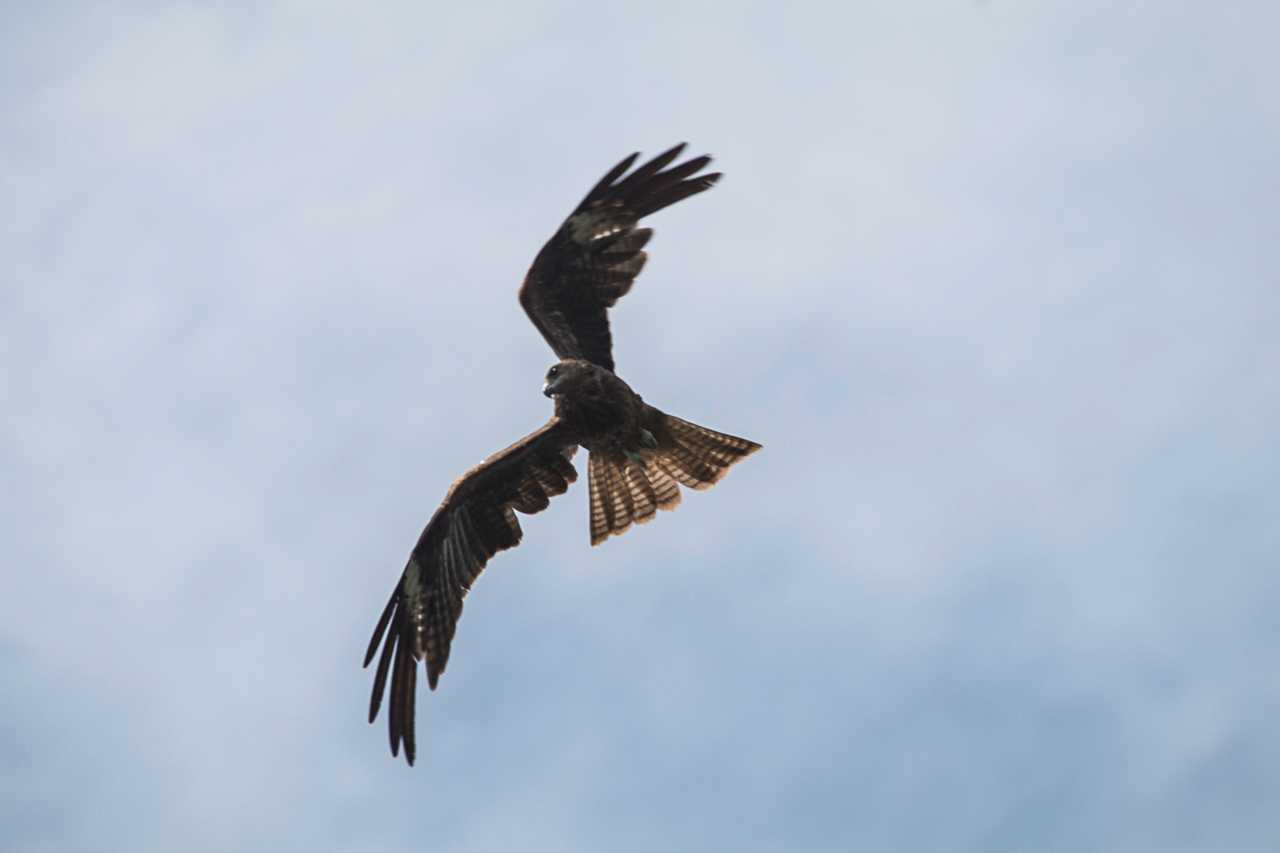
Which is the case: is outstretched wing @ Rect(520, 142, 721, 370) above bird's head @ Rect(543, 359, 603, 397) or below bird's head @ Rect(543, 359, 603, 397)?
above

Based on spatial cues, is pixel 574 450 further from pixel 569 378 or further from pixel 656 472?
pixel 569 378

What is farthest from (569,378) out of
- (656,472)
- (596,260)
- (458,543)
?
(458,543)

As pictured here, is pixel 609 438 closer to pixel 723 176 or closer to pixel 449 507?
pixel 449 507

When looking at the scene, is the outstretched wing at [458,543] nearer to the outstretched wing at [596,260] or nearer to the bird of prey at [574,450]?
the bird of prey at [574,450]

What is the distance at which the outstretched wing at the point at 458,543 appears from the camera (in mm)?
13898

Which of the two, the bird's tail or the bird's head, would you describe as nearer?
the bird's head

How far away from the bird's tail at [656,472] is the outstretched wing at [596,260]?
905 mm

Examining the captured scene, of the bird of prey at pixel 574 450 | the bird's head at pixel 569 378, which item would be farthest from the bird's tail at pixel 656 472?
the bird's head at pixel 569 378

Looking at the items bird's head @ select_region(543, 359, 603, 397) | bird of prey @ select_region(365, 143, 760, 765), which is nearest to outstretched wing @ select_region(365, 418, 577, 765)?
bird of prey @ select_region(365, 143, 760, 765)

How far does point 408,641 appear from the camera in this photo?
13977mm

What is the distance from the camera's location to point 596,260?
13.7 m

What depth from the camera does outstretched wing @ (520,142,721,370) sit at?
43.7 feet

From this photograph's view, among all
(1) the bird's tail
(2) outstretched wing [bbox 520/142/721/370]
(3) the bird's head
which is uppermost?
(2) outstretched wing [bbox 520/142/721/370]

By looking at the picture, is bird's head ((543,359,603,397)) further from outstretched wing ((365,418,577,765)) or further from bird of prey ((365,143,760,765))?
outstretched wing ((365,418,577,765))
